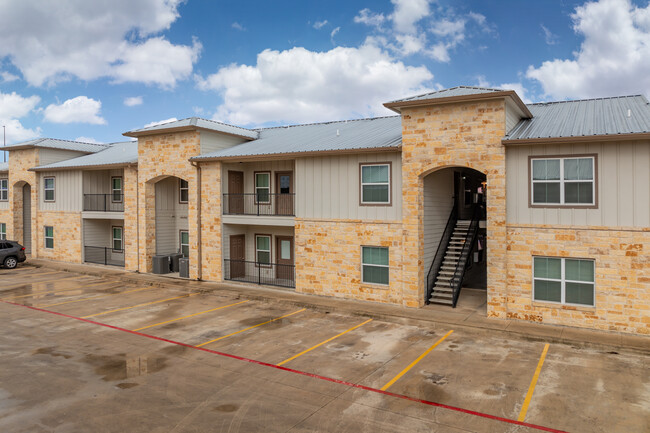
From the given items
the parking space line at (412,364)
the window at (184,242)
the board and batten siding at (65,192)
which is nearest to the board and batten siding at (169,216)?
the window at (184,242)

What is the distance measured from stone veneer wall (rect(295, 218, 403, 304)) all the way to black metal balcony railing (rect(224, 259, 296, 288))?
2.70 m

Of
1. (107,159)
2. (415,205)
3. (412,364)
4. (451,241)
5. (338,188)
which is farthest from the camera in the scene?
(107,159)

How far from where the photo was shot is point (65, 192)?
94.5 feet

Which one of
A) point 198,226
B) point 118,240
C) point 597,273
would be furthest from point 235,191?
point 597,273

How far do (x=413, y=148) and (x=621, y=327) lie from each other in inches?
322

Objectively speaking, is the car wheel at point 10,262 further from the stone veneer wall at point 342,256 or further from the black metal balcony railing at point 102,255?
the stone veneer wall at point 342,256

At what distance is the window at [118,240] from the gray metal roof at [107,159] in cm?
416

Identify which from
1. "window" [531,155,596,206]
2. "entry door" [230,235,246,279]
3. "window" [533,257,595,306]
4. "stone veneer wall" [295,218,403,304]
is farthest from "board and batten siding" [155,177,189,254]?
"window" [533,257,595,306]

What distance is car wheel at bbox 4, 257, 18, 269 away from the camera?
26.8 meters

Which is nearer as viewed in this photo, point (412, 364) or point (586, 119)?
point (412, 364)

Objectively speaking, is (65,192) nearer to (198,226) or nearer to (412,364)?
(198,226)

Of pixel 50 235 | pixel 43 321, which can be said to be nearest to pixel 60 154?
pixel 50 235

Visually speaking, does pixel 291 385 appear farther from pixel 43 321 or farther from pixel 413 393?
pixel 43 321

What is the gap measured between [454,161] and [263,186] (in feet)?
33.3
